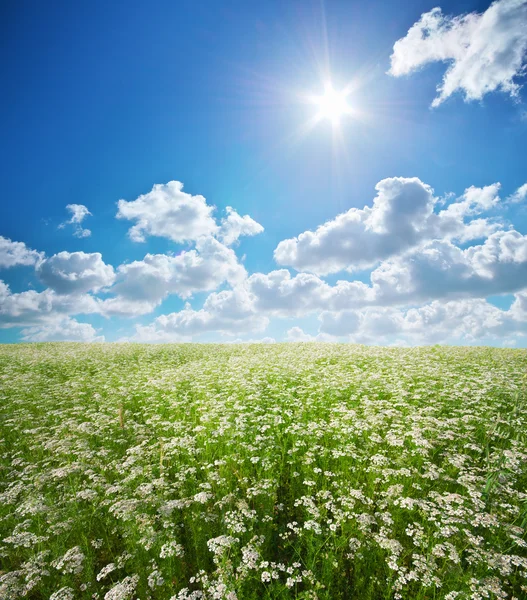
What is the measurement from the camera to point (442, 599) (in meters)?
4.58

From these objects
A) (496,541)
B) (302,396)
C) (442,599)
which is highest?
(302,396)

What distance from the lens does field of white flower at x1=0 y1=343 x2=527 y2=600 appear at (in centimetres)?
461

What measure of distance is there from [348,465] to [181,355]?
68.1ft

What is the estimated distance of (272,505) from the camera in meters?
5.84

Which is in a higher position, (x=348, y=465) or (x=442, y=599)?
(x=348, y=465)

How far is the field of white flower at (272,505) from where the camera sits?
461cm

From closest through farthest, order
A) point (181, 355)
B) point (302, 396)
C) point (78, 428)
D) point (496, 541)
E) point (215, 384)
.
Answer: point (496, 541), point (78, 428), point (302, 396), point (215, 384), point (181, 355)

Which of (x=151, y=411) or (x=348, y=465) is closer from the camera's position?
(x=348, y=465)

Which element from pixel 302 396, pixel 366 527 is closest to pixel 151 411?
pixel 302 396

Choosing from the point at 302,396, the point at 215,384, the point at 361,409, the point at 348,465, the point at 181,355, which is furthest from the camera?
the point at 181,355

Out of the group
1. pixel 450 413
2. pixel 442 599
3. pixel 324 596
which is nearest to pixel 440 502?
pixel 442 599

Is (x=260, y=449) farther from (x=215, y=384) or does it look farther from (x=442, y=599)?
(x=215, y=384)

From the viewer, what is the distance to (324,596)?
4367 millimetres

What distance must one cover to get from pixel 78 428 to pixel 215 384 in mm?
5668
